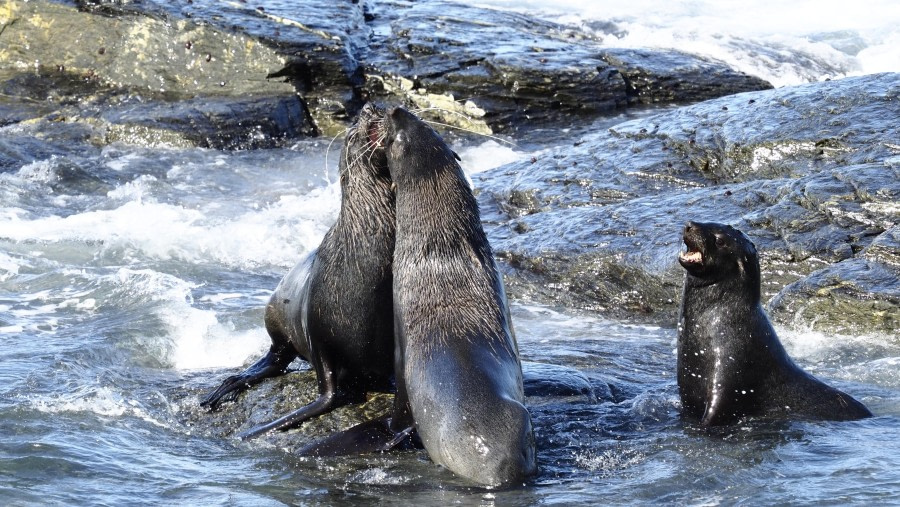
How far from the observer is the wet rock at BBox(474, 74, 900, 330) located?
9.97 metres

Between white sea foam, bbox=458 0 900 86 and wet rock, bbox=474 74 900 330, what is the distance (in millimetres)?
9584

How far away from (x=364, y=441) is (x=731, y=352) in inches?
88.6

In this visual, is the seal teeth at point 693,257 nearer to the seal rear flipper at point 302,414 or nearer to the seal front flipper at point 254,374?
the seal rear flipper at point 302,414

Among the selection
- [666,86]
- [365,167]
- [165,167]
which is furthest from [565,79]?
[365,167]

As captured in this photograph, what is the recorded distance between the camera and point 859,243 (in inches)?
391

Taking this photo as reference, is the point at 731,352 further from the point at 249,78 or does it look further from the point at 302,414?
the point at 249,78

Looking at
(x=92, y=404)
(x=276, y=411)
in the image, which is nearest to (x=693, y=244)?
(x=276, y=411)

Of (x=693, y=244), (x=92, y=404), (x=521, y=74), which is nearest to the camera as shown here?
(x=693, y=244)

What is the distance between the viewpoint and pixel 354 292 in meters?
6.78

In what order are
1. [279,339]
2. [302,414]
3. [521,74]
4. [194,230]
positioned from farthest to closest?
[521,74]
[194,230]
[279,339]
[302,414]

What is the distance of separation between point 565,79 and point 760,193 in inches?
304

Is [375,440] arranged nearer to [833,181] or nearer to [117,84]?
[833,181]

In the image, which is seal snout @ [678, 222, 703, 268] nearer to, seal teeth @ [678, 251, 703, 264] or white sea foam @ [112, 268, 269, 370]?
seal teeth @ [678, 251, 703, 264]

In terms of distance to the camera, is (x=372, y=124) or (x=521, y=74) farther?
(x=521, y=74)
